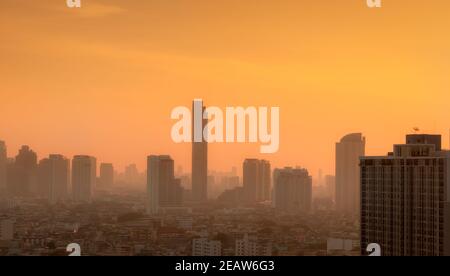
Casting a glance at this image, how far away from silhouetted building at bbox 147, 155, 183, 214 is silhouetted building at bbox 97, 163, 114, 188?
28 cm

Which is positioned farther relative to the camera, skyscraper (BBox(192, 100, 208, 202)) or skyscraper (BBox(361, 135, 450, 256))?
skyscraper (BBox(361, 135, 450, 256))

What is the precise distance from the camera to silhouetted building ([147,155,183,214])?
444 cm

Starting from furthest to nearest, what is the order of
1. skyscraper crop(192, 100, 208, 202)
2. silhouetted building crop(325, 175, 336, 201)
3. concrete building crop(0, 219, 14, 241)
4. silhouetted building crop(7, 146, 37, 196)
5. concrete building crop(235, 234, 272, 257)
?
silhouetted building crop(325, 175, 336, 201) < silhouetted building crop(7, 146, 37, 196) < concrete building crop(0, 219, 14, 241) < skyscraper crop(192, 100, 208, 202) < concrete building crop(235, 234, 272, 257)

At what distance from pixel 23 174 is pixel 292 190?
2127 millimetres

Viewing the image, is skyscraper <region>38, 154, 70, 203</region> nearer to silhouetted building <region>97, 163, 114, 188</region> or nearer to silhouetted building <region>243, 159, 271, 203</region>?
silhouetted building <region>97, 163, 114, 188</region>

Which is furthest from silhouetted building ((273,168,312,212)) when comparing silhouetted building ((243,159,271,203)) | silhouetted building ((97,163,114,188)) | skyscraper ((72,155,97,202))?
skyscraper ((72,155,97,202))

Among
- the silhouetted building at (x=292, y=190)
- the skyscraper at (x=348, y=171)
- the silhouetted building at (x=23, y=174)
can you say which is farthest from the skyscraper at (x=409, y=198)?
the silhouetted building at (x=23, y=174)

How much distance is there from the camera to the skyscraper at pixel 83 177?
449cm

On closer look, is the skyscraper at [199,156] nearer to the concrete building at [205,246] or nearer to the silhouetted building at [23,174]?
the concrete building at [205,246]

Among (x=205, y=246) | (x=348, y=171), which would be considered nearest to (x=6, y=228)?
(x=205, y=246)

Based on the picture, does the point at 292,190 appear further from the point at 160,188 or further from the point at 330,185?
the point at 160,188

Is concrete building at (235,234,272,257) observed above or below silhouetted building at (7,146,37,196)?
below

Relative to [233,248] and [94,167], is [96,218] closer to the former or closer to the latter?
[94,167]
